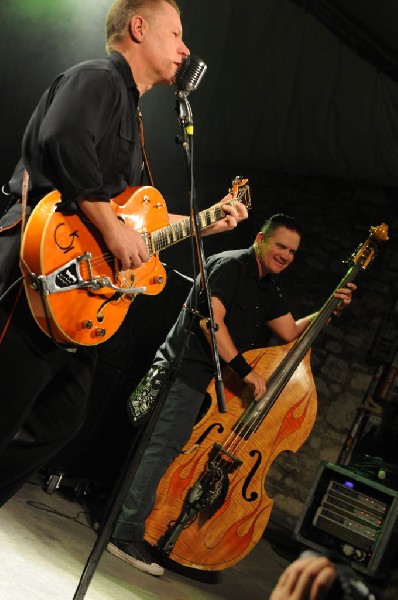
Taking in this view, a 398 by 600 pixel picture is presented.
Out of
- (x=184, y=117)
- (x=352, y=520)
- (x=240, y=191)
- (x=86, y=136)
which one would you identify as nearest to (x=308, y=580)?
(x=86, y=136)

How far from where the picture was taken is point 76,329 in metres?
2.12

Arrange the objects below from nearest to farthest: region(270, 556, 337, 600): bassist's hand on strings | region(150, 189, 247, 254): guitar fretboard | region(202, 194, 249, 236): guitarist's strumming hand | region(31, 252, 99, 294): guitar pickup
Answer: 1. region(270, 556, 337, 600): bassist's hand on strings
2. region(31, 252, 99, 294): guitar pickup
3. region(150, 189, 247, 254): guitar fretboard
4. region(202, 194, 249, 236): guitarist's strumming hand

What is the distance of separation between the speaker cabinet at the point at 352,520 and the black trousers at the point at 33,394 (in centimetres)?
359

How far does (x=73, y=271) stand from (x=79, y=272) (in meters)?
0.02

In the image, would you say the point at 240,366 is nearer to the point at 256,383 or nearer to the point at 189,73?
the point at 256,383

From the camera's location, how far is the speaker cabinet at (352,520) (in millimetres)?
5160

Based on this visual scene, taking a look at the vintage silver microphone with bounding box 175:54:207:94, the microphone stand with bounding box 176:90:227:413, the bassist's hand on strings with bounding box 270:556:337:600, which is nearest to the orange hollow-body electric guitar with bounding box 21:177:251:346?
the microphone stand with bounding box 176:90:227:413

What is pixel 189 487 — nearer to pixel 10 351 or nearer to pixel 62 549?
pixel 62 549

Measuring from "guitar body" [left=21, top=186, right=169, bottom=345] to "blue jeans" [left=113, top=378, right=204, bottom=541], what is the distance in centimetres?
149

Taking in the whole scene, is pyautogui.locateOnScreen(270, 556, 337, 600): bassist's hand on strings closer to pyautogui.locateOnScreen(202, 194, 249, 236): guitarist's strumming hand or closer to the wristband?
pyautogui.locateOnScreen(202, 194, 249, 236): guitarist's strumming hand

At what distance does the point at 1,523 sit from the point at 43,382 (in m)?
1.51

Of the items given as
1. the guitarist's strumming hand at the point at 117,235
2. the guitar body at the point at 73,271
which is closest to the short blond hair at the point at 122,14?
the guitar body at the point at 73,271

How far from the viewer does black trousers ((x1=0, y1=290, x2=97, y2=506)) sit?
2055mm

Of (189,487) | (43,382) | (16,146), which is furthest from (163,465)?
(16,146)
